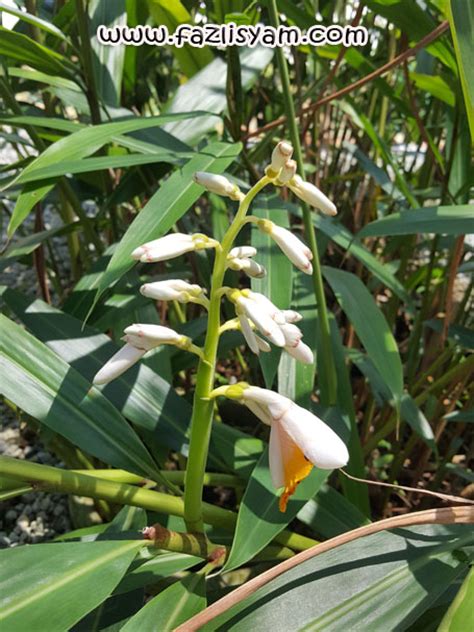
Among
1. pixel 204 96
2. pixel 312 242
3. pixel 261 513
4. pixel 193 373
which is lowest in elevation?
pixel 193 373

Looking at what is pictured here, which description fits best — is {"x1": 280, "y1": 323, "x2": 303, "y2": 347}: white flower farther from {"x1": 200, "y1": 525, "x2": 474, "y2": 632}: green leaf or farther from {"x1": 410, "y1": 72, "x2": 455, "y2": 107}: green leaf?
{"x1": 410, "y1": 72, "x2": 455, "y2": 107}: green leaf

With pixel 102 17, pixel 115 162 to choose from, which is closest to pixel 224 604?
pixel 115 162

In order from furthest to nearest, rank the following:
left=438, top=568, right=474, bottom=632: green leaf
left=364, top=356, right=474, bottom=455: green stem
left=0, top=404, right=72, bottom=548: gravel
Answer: left=0, top=404, right=72, bottom=548: gravel
left=364, top=356, right=474, bottom=455: green stem
left=438, top=568, right=474, bottom=632: green leaf

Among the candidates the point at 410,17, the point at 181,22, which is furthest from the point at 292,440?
the point at 181,22

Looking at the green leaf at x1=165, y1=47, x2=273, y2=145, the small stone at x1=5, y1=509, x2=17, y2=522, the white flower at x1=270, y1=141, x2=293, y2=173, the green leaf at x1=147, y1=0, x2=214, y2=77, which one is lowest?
the small stone at x1=5, y1=509, x2=17, y2=522

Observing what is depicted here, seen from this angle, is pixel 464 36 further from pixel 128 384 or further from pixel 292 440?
pixel 128 384

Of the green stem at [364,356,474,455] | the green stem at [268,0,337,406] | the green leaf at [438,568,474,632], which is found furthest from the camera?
the green stem at [364,356,474,455]

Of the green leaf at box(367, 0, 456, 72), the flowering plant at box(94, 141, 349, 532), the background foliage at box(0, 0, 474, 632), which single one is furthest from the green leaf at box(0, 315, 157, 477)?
the green leaf at box(367, 0, 456, 72)

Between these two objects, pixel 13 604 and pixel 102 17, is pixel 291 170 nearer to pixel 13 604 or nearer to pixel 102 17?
pixel 13 604
